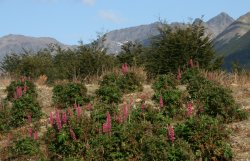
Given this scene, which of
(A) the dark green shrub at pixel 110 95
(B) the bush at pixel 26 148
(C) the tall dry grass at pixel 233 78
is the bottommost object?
(B) the bush at pixel 26 148

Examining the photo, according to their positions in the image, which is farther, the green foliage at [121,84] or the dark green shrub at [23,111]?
the green foliage at [121,84]

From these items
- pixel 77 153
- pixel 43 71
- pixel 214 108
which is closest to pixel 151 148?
pixel 77 153

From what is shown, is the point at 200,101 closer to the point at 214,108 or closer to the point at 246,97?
the point at 214,108

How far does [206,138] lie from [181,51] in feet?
41.2

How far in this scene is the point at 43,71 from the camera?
3017cm

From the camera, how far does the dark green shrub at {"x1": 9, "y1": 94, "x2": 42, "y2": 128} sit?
553 inches

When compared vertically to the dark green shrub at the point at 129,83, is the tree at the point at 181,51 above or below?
above

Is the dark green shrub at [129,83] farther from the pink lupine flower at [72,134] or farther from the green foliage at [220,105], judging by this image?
the pink lupine flower at [72,134]

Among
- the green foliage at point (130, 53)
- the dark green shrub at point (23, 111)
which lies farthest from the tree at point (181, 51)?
the green foliage at point (130, 53)

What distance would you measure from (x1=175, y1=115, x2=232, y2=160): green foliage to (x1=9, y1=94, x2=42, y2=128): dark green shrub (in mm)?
6461

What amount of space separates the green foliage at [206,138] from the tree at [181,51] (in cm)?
1132

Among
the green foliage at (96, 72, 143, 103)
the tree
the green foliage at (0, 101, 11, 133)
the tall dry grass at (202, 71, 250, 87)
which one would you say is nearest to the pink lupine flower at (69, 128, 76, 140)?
the green foliage at (0, 101, 11, 133)

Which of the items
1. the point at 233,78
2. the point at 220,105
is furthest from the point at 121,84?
the point at 220,105

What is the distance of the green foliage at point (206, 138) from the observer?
27.8 feet
